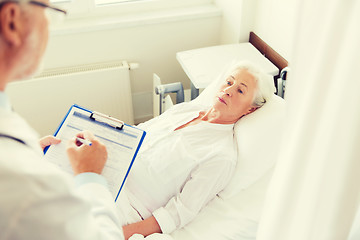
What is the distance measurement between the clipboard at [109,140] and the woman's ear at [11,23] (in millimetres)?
722

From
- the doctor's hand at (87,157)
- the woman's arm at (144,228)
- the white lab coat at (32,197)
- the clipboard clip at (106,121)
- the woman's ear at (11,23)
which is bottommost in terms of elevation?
the woman's arm at (144,228)

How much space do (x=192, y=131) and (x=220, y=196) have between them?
1.05 feet

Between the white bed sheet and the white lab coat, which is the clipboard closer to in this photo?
the white bed sheet

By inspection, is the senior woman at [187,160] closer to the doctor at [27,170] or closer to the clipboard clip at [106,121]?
the clipboard clip at [106,121]

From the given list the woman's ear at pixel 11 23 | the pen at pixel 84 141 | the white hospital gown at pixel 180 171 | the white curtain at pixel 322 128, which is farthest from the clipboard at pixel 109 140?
the woman's ear at pixel 11 23

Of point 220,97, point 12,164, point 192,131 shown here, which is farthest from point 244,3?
point 12,164

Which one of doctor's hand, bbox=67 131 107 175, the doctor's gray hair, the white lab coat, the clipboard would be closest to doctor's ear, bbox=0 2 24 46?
the white lab coat

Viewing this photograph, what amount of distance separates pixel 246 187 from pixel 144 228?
0.46 metres

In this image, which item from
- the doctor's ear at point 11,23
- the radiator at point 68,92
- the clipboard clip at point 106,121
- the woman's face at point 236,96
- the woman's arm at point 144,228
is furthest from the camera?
the radiator at point 68,92

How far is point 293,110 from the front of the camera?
0.73 meters

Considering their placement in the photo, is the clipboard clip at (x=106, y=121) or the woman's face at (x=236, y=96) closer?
the clipboard clip at (x=106, y=121)

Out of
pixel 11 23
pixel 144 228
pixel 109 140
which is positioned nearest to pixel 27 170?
pixel 11 23

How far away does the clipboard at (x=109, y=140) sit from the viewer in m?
1.25

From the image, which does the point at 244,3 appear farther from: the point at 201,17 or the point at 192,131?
the point at 192,131
